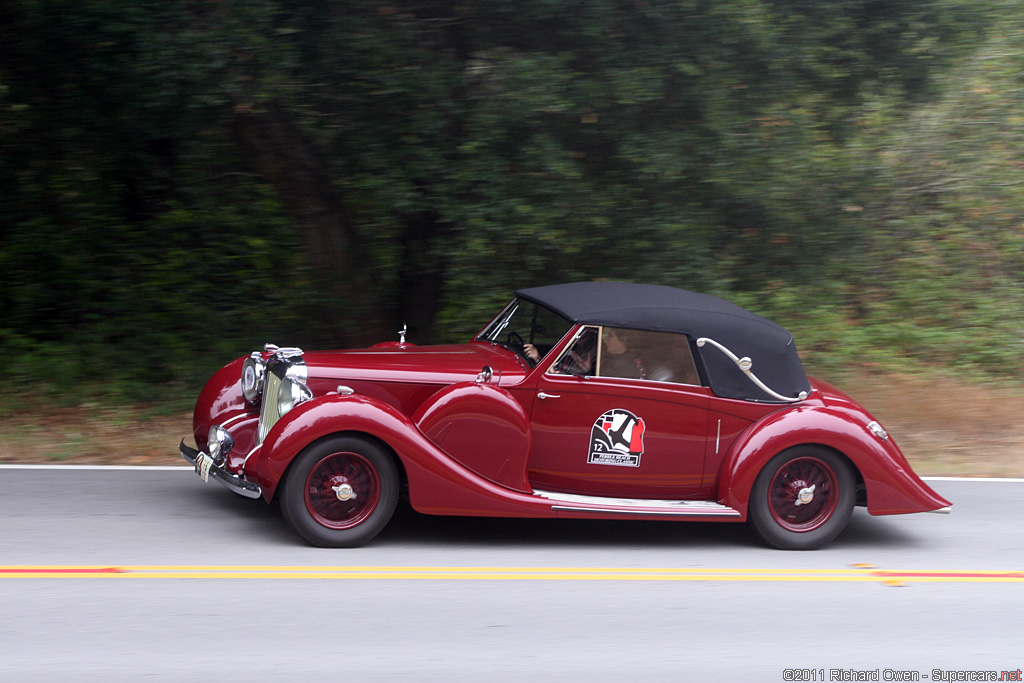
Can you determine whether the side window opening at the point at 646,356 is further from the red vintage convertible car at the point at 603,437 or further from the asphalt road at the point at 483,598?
the asphalt road at the point at 483,598

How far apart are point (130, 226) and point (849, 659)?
32.2 feet

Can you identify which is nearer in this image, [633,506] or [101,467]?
[633,506]

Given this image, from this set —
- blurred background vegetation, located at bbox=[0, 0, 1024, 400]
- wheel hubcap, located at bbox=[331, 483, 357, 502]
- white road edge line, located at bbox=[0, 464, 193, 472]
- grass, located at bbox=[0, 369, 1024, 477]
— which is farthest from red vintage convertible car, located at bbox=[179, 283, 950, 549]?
blurred background vegetation, located at bbox=[0, 0, 1024, 400]

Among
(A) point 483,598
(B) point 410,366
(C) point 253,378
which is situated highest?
(B) point 410,366

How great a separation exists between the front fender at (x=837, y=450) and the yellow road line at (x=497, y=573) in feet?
1.48

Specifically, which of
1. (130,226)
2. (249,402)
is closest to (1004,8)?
(249,402)

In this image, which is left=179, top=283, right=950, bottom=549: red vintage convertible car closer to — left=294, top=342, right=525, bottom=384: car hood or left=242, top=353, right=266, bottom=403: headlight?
left=294, top=342, right=525, bottom=384: car hood

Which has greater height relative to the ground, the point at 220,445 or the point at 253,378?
the point at 253,378

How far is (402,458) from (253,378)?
140 centimetres

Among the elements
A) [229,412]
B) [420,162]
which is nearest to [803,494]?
[229,412]

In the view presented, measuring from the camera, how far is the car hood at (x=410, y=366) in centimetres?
596

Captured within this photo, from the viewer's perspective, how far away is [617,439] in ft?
19.2

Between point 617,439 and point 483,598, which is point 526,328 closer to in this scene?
point 617,439

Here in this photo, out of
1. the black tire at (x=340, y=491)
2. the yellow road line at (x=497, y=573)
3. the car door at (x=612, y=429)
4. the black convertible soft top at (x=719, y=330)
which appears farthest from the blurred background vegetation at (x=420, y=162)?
the yellow road line at (x=497, y=573)
